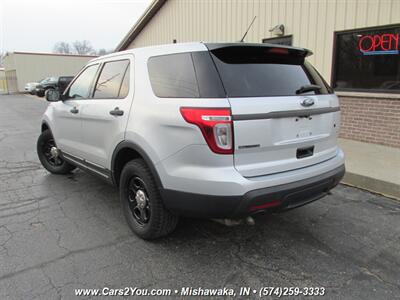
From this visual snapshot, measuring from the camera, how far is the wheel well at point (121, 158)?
325 cm

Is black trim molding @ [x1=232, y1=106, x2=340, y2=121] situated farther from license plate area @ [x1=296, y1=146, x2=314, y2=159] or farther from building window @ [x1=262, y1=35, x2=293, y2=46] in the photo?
building window @ [x1=262, y1=35, x2=293, y2=46]

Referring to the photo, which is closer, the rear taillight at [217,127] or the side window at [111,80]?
the rear taillight at [217,127]

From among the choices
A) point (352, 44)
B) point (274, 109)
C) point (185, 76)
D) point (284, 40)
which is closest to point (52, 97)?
point (185, 76)

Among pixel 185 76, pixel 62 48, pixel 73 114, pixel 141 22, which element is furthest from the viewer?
pixel 62 48

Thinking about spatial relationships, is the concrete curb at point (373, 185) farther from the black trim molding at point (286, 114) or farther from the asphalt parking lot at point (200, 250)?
the black trim molding at point (286, 114)

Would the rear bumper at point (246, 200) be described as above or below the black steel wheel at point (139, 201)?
above

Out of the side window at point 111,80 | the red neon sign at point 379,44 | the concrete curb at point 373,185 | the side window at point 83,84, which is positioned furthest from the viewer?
the red neon sign at point 379,44

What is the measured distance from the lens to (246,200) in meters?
2.48

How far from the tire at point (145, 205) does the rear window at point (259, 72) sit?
1.10 metres

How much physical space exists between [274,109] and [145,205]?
1509mm

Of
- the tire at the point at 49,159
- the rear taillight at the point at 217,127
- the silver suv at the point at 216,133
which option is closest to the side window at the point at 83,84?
the silver suv at the point at 216,133

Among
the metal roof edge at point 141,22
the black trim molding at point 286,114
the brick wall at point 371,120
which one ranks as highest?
the metal roof edge at point 141,22

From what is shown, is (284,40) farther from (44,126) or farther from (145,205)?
(145,205)

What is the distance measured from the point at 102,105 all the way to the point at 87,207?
52.1 inches
